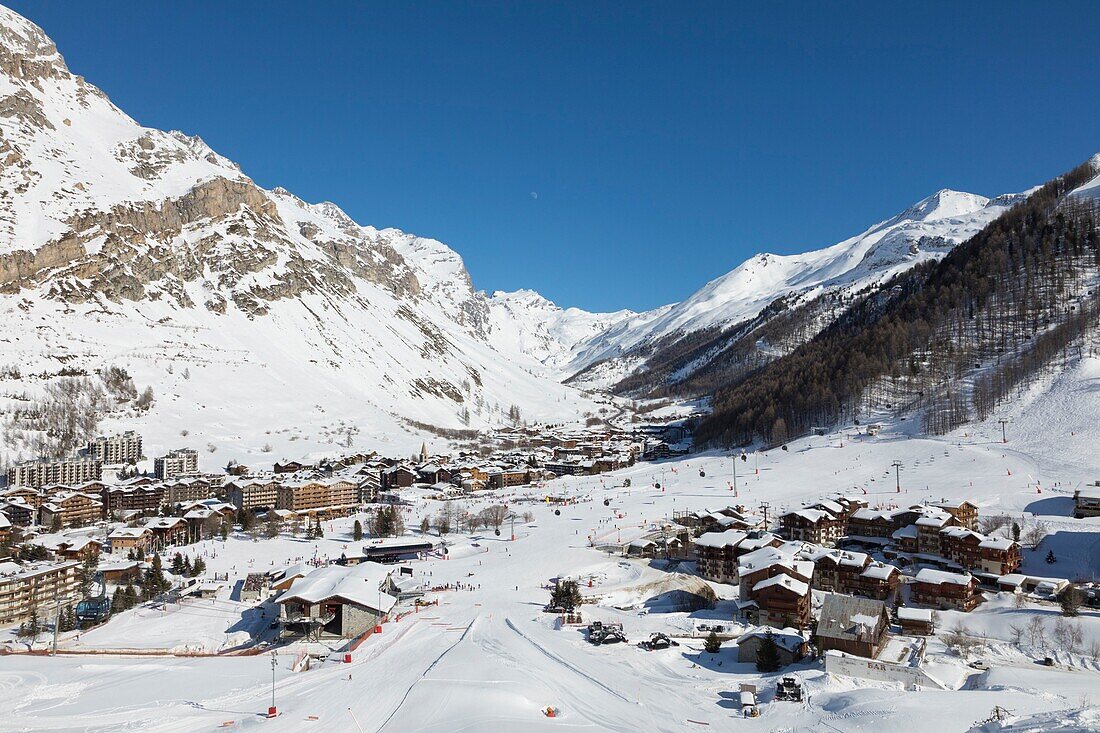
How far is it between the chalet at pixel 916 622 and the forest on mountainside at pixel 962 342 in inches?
1825

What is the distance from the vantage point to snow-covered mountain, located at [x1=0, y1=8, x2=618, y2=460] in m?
97.3

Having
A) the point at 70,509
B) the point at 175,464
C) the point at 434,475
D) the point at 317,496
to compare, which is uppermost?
the point at 175,464

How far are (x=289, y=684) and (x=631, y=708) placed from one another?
10.7 metres

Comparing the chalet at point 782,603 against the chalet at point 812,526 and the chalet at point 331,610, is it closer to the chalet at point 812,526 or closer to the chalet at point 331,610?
the chalet at point 812,526

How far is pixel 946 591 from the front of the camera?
34.4 m

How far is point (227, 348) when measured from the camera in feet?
379

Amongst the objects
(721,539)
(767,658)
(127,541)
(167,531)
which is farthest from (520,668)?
(167,531)

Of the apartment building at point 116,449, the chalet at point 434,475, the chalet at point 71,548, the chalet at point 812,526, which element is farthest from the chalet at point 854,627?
the apartment building at point 116,449

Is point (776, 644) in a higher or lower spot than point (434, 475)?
lower

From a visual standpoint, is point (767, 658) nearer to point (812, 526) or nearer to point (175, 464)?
point (812, 526)

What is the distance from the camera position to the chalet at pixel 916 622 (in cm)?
3022

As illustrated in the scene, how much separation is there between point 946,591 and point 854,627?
34.4 ft

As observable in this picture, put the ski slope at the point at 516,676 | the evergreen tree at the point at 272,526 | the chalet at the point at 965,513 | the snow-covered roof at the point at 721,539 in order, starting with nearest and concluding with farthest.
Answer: the ski slope at the point at 516,676
the snow-covered roof at the point at 721,539
the chalet at the point at 965,513
the evergreen tree at the point at 272,526

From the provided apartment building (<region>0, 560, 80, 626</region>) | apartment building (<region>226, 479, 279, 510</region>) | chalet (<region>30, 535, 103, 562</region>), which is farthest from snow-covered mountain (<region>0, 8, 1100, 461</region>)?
apartment building (<region>0, 560, 80, 626</region>)
